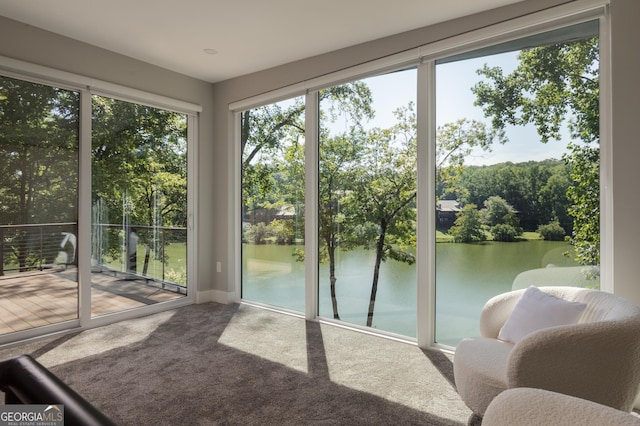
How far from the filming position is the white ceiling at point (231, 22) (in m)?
2.76

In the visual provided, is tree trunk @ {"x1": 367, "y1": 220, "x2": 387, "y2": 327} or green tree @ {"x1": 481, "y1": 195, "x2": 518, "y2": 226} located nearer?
green tree @ {"x1": 481, "y1": 195, "x2": 518, "y2": 226}

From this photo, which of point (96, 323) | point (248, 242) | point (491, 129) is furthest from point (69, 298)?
point (491, 129)

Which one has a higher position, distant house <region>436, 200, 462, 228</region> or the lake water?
distant house <region>436, 200, 462, 228</region>

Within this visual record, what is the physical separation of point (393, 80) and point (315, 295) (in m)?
2.17

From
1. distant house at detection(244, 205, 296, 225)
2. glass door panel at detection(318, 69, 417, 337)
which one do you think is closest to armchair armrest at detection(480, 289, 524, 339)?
glass door panel at detection(318, 69, 417, 337)

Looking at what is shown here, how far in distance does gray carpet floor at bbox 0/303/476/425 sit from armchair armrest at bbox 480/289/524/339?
1.48 ft

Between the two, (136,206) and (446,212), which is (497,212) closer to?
(446,212)

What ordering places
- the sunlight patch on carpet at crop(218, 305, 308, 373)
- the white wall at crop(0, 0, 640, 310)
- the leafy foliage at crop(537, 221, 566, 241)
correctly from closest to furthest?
the white wall at crop(0, 0, 640, 310), the leafy foliage at crop(537, 221, 566, 241), the sunlight patch on carpet at crop(218, 305, 308, 373)

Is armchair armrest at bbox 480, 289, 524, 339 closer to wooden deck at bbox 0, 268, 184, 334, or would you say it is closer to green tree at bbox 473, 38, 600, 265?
green tree at bbox 473, 38, 600, 265

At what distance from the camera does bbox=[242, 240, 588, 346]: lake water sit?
9.10 feet

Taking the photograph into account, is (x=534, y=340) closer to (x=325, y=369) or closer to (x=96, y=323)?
(x=325, y=369)

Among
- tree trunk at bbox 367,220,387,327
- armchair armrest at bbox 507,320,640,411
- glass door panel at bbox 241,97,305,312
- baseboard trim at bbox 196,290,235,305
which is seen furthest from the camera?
baseboard trim at bbox 196,290,235,305

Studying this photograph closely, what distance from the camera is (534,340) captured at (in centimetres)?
158

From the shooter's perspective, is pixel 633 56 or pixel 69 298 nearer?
pixel 633 56
